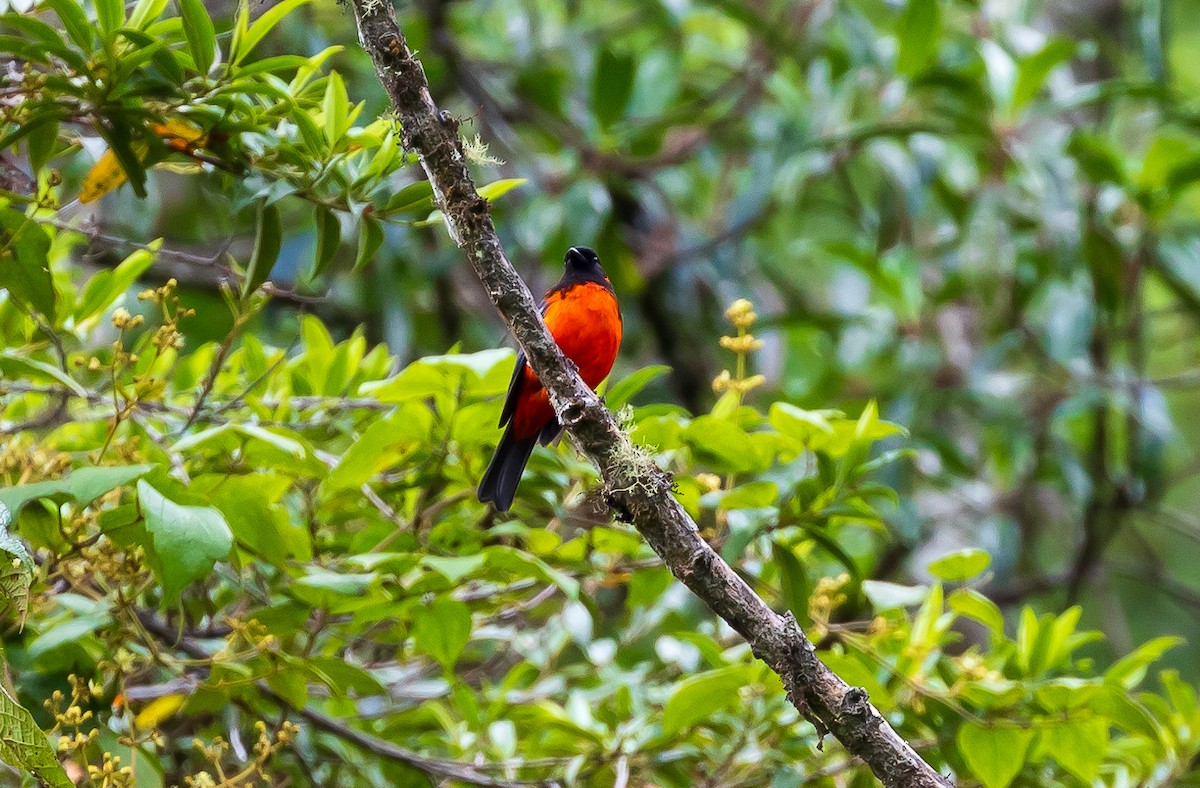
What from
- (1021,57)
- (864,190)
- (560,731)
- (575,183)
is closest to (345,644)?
(560,731)

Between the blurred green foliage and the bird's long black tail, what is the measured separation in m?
0.06

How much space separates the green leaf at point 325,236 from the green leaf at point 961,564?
1.53m

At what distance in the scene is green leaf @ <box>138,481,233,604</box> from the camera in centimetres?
200

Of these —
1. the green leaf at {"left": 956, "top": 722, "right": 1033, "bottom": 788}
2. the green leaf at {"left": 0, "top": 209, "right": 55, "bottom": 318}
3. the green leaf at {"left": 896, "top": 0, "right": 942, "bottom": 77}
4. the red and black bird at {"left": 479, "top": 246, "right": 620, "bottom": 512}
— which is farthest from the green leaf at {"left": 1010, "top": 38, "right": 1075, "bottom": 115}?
the green leaf at {"left": 0, "top": 209, "right": 55, "bottom": 318}

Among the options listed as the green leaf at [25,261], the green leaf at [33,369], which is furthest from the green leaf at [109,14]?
the green leaf at [33,369]

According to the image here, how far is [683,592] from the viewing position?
388 centimetres

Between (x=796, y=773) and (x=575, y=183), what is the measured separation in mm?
3058

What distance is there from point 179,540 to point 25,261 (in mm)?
787

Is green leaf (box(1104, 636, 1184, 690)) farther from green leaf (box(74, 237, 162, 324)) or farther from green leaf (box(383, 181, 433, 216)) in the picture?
green leaf (box(74, 237, 162, 324))

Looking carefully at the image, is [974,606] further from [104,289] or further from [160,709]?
[104,289]

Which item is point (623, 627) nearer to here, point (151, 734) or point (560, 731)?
point (560, 731)

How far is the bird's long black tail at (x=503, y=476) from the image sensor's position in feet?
9.58

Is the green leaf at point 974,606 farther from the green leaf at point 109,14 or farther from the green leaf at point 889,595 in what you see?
the green leaf at point 109,14

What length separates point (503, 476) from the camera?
2959 mm
